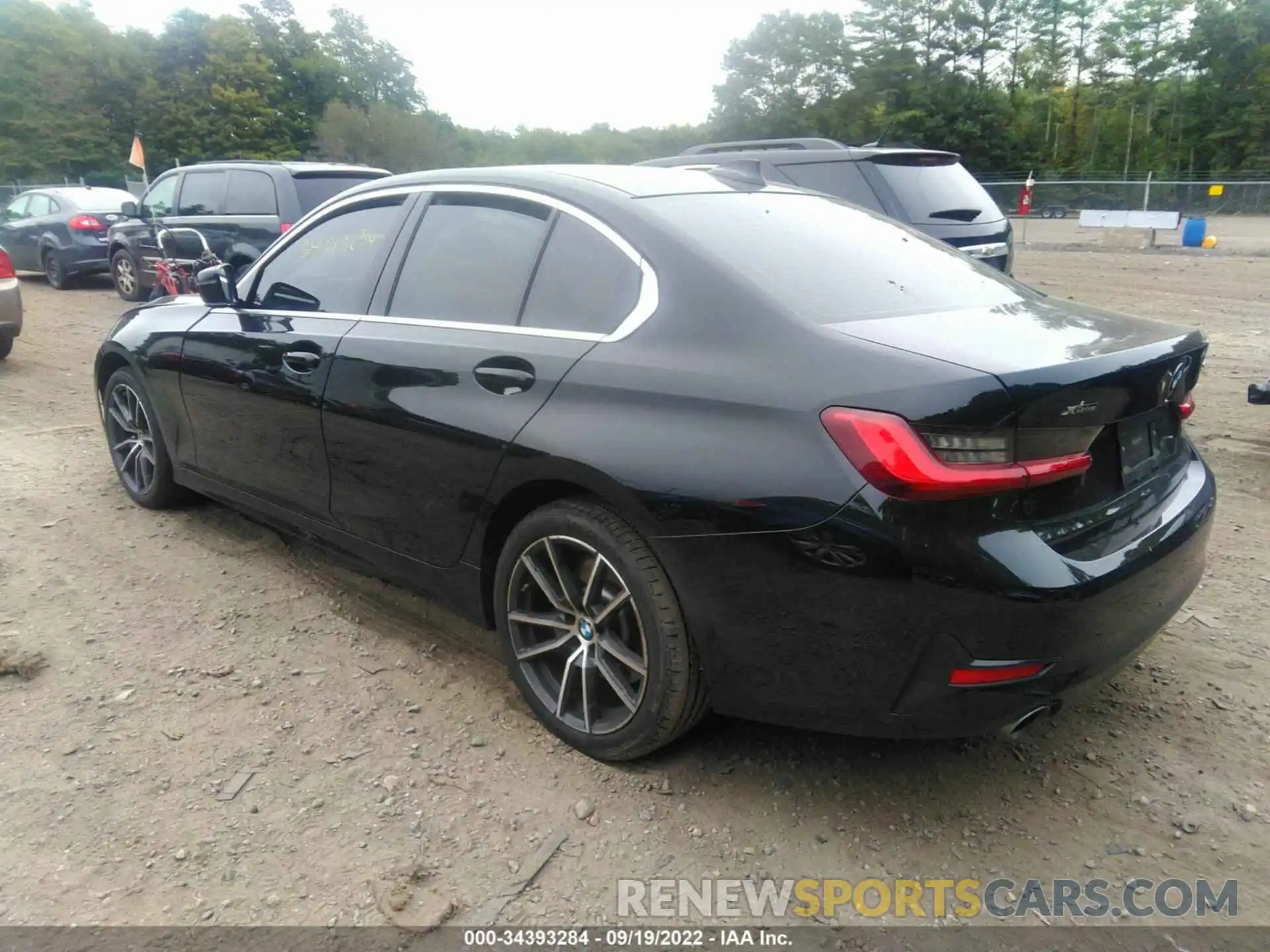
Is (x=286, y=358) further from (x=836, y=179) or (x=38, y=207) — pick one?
(x=38, y=207)

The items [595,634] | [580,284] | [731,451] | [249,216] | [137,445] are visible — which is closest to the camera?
[731,451]

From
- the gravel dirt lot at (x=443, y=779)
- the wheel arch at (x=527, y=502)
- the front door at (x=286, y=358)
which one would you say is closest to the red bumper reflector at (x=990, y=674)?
the gravel dirt lot at (x=443, y=779)

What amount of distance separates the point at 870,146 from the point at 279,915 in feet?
21.9

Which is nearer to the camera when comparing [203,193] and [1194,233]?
[203,193]

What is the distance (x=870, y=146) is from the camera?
23.7 ft

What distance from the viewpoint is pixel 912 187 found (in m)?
6.72

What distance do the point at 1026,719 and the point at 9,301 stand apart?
8.94 metres

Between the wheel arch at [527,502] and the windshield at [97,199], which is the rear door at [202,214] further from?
the wheel arch at [527,502]

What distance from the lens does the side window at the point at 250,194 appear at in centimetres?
1012

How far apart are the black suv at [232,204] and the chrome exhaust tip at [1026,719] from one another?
8998 mm

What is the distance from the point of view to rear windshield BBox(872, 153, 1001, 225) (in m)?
6.66

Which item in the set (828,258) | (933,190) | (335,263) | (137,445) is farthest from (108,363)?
(933,190)

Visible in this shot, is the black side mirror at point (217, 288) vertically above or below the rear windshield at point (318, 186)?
below

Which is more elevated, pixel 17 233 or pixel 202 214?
pixel 202 214
